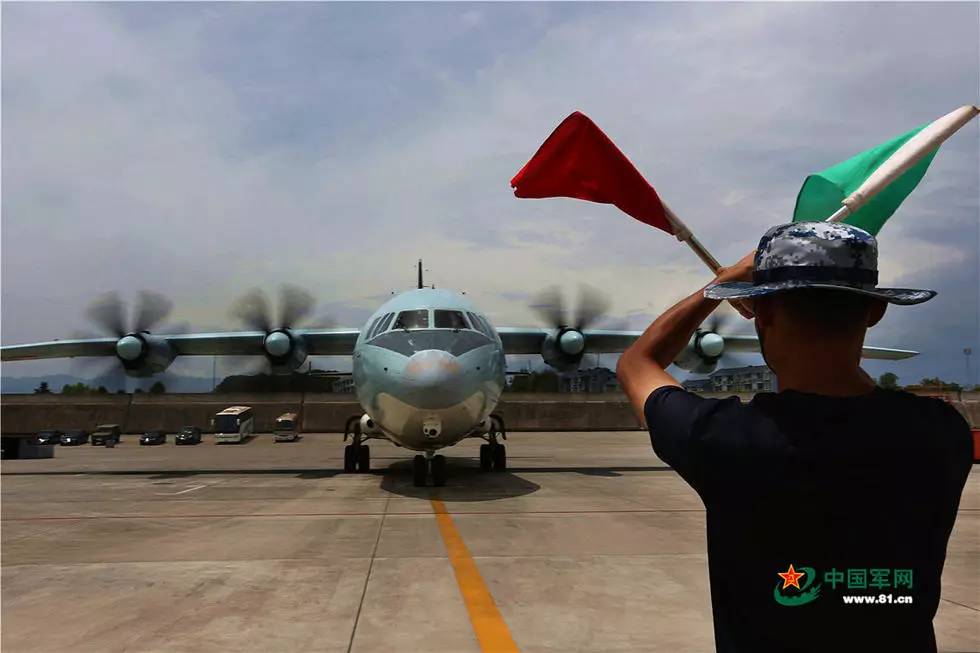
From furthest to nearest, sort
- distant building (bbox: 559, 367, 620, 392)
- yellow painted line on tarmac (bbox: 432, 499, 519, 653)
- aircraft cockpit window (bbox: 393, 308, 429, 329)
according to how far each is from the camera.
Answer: distant building (bbox: 559, 367, 620, 392) → aircraft cockpit window (bbox: 393, 308, 429, 329) → yellow painted line on tarmac (bbox: 432, 499, 519, 653)

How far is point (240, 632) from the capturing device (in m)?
4.73

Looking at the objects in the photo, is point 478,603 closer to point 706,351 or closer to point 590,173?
point 590,173

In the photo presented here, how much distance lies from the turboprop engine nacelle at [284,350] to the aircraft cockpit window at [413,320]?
31.1 feet

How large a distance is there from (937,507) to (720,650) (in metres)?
0.58

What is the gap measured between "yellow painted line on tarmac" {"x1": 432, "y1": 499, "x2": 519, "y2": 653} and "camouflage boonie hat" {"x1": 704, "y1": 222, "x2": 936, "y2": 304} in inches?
134

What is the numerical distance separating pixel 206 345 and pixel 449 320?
41.3 feet

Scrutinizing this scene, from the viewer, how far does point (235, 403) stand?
147ft

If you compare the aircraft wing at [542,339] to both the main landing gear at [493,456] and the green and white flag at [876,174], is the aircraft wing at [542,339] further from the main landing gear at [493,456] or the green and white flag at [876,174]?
the green and white flag at [876,174]

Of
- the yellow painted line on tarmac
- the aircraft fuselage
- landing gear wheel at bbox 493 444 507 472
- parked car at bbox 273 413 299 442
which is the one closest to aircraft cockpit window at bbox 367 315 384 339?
the aircraft fuselage

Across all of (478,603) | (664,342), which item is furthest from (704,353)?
(664,342)

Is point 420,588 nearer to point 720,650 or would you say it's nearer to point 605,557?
point 605,557

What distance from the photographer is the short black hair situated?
5.27 ft

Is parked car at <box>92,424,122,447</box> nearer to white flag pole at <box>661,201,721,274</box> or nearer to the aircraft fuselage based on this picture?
the aircraft fuselage

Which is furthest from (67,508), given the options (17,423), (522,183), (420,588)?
(17,423)
